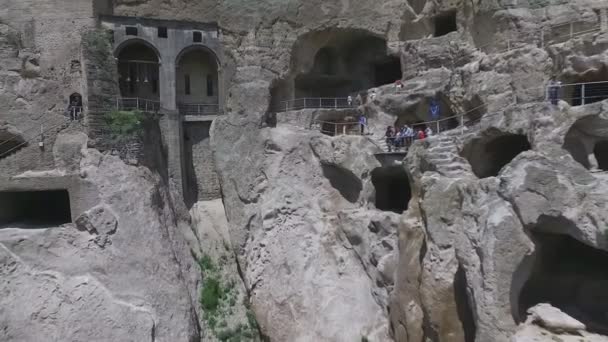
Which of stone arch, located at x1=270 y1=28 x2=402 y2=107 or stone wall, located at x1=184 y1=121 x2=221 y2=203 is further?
stone arch, located at x1=270 y1=28 x2=402 y2=107

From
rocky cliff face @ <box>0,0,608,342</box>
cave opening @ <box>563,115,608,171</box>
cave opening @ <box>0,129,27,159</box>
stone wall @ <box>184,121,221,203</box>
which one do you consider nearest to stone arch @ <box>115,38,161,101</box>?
rocky cliff face @ <box>0,0,608,342</box>

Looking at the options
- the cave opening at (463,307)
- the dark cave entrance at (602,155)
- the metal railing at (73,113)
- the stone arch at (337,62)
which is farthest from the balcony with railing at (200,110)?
the dark cave entrance at (602,155)

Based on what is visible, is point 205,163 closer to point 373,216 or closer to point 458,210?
point 373,216

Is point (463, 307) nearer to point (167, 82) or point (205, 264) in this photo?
point (205, 264)

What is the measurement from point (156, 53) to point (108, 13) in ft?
8.64

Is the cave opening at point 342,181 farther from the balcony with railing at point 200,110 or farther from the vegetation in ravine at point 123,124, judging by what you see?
the vegetation in ravine at point 123,124

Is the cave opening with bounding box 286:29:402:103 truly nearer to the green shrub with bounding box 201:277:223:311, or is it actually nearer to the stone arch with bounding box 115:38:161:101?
the stone arch with bounding box 115:38:161:101

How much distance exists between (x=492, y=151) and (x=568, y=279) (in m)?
3.73

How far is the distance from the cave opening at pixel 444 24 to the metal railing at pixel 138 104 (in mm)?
11644

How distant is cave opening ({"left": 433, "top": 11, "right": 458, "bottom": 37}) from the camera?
57.2ft

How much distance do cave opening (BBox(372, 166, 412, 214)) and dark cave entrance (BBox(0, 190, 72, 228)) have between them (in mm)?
11237

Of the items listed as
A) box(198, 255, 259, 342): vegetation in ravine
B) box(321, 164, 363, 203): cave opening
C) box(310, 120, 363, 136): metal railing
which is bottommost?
box(198, 255, 259, 342): vegetation in ravine

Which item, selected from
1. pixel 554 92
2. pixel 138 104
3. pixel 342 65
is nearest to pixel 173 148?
pixel 138 104

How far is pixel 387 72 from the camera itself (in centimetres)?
2164
